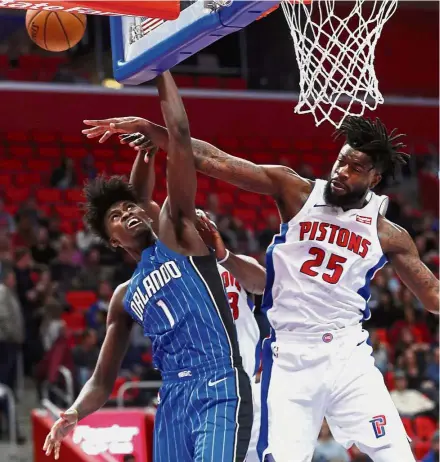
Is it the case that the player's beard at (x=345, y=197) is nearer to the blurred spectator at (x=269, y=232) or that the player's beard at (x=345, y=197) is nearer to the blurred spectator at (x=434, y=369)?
the blurred spectator at (x=434, y=369)

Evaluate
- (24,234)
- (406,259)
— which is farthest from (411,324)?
(406,259)

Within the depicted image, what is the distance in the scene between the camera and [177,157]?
15.0 ft

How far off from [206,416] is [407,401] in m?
7.10

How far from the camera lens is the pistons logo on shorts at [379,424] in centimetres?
489

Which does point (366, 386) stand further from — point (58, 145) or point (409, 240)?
point (58, 145)

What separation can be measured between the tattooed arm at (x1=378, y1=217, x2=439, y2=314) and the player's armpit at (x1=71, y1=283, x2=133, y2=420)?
1.33 meters

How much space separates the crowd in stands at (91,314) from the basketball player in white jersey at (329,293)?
15.7 ft

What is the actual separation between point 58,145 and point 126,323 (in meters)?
11.7

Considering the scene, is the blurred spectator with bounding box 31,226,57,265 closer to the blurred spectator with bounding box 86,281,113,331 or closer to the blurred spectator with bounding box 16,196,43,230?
the blurred spectator with bounding box 16,196,43,230

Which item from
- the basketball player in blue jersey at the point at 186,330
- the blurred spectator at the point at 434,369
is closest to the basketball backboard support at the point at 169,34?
the basketball player in blue jersey at the point at 186,330

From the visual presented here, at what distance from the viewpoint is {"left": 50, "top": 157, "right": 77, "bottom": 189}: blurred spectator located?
15.4 m

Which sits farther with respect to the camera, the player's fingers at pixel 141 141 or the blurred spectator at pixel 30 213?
the blurred spectator at pixel 30 213

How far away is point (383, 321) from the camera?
13.2 metres

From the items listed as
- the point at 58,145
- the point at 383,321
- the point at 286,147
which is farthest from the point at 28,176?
the point at 383,321
